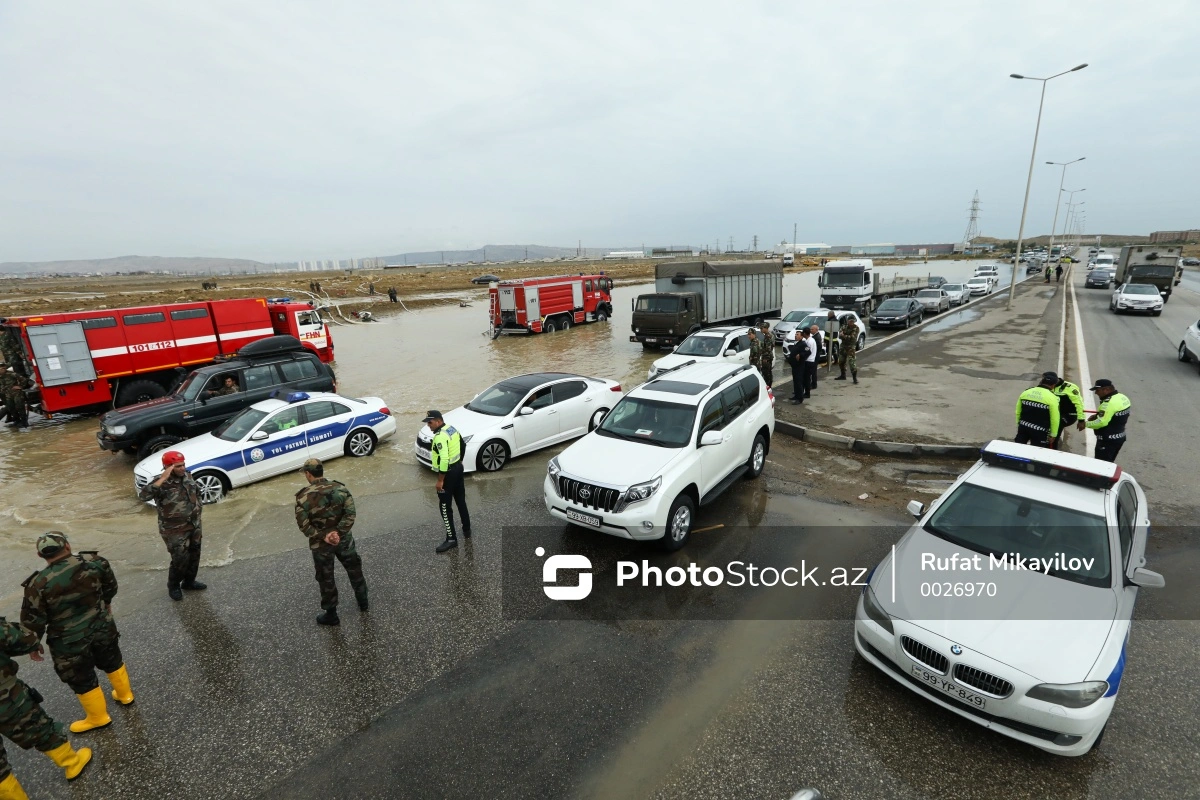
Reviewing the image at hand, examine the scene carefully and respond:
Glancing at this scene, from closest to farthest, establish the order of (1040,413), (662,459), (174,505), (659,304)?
(174,505) → (662,459) → (1040,413) → (659,304)

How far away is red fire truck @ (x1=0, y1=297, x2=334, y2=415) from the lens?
42.9 ft

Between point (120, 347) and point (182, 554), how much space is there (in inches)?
451

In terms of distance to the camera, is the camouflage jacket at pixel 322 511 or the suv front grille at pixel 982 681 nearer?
the suv front grille at pixel 982 681

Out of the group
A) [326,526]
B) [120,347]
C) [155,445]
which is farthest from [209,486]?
[120,347]

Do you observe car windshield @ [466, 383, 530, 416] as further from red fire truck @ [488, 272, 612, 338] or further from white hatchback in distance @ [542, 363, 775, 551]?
red fire truck @ [488, 272, 612, 338]

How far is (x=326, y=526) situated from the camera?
207 inches

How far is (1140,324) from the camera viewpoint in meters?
21.8

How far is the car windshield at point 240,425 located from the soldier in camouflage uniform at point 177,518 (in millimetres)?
3351

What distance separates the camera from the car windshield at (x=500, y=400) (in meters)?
9.92

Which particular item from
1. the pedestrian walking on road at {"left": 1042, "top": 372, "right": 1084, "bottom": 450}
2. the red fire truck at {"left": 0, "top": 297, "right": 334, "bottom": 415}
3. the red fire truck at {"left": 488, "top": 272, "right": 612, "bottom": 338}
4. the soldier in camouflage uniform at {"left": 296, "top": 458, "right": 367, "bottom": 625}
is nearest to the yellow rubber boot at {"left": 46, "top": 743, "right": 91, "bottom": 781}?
the soldier in camouflage uniform at {"left": 296, "top": 458, "right": 367, "bottom": 625}

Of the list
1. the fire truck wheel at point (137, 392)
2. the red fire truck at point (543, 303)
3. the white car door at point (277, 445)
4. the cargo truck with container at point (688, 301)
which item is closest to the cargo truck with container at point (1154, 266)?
the cargo truck with container at point (688, 301)

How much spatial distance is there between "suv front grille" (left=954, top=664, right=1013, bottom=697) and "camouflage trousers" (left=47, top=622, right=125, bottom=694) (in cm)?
631

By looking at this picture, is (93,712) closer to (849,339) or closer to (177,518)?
(177,518)

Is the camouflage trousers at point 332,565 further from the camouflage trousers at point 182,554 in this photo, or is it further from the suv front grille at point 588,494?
the suv front grille at point 588,494
